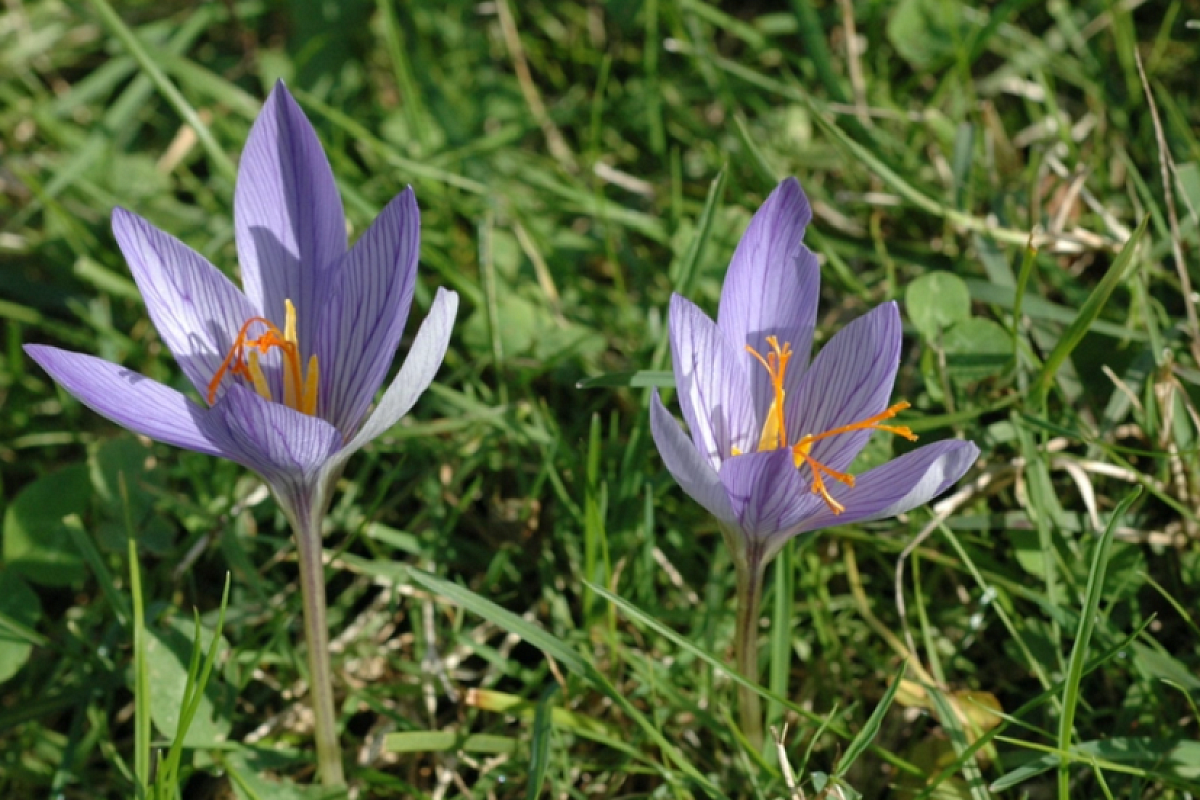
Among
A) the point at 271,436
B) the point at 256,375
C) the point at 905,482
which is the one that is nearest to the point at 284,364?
the point at 256,375

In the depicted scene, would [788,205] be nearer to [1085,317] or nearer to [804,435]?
[804,435]

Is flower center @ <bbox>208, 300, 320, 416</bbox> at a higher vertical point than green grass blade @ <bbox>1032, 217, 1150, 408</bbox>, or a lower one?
→ higher

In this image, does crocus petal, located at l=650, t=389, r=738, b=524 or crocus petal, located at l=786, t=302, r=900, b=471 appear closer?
crocus petal, located at l=650, t=389, r=738, b=524

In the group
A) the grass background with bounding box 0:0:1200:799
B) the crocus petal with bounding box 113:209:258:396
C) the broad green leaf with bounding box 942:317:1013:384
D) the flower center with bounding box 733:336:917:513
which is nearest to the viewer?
the flower center with bounding box 733:336:917:513

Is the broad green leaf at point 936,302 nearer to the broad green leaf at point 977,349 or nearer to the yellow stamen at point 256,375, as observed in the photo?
the broad green leaf at point 977,349

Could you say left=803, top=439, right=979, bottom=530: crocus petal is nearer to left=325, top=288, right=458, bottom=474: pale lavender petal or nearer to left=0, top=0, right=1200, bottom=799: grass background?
left=0, top=0, right=1200, bottom=799: grass background

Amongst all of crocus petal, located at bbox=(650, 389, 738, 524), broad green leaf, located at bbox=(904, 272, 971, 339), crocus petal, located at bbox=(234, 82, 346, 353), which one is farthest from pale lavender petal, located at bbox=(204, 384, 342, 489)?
broad green leaf, located at bbox=(904, 272, 971, 339)
